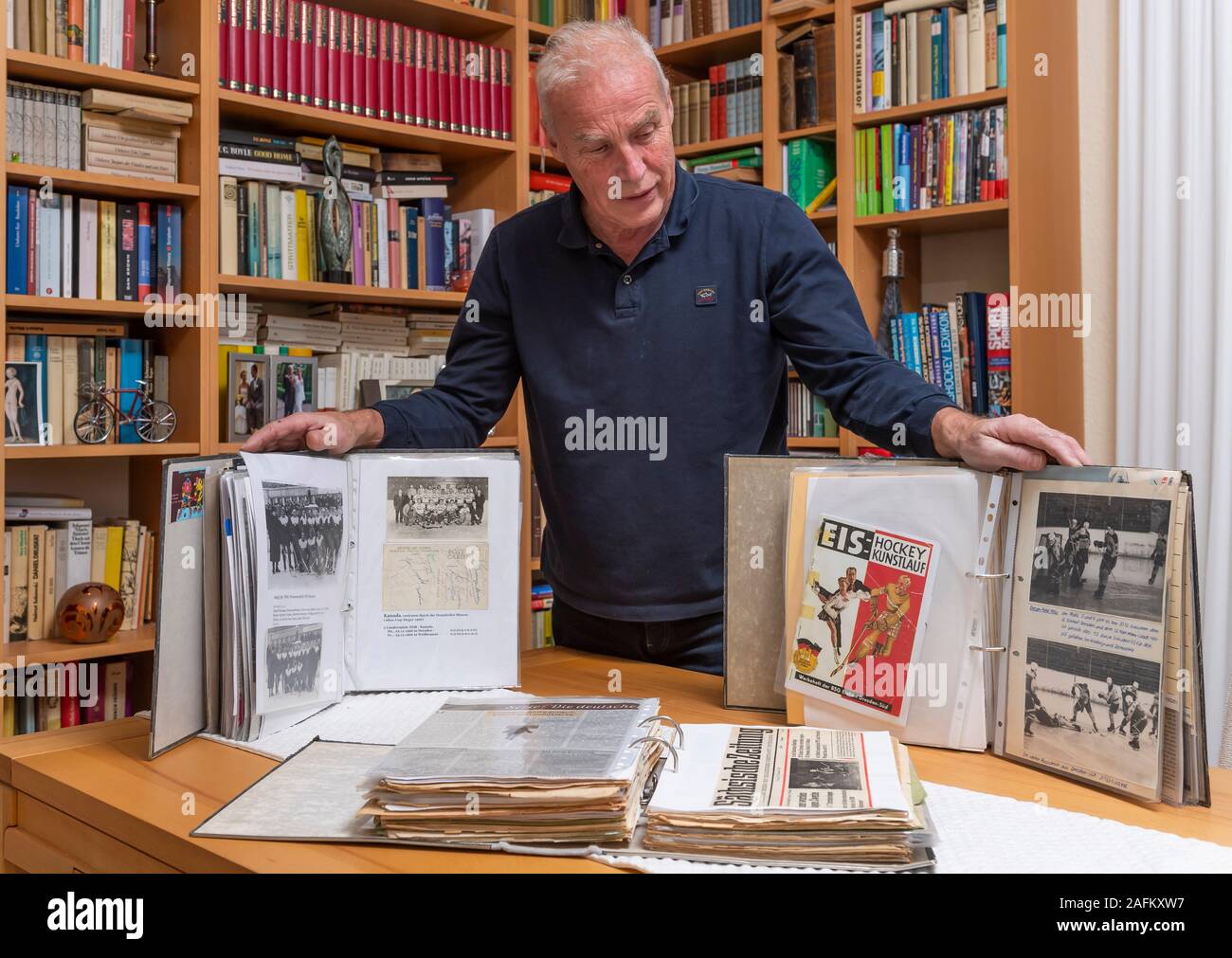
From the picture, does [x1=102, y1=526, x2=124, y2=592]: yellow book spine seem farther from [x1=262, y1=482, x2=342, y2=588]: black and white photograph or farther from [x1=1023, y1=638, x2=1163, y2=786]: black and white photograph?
[x1=1023, y1=638, x2=1163, y2=786]: black and white photograph

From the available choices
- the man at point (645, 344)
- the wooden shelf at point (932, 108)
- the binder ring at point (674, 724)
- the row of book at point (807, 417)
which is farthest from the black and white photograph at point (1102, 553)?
the row of book at point (807, 417)

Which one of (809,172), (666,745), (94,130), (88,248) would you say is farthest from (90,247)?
(666,745)

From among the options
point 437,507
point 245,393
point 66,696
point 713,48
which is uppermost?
point 713,48

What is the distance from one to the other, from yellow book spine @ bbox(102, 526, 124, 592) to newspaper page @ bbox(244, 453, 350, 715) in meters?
1.53

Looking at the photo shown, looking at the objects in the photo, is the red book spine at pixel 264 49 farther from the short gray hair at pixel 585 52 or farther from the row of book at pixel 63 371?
the short gray hair at pixel 585 52

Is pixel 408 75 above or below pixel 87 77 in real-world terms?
above

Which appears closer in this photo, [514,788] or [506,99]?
[514,788]

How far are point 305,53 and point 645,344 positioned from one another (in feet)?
5.51

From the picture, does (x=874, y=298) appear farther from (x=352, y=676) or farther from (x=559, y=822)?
(x=559, y=822)

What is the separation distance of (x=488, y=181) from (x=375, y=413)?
189 cm

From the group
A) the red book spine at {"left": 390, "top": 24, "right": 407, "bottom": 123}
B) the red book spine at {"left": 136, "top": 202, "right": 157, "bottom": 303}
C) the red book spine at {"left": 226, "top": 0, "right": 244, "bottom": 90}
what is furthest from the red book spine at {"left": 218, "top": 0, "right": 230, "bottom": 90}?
the red book spine at {"left": 390, "top": 24, "right": 407, "bottom": 123}

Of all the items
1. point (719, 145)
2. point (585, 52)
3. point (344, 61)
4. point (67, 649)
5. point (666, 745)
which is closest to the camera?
point (666, 745)

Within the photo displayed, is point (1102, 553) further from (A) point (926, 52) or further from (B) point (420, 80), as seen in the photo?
(B) point (420, 80)

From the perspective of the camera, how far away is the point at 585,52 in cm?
161
